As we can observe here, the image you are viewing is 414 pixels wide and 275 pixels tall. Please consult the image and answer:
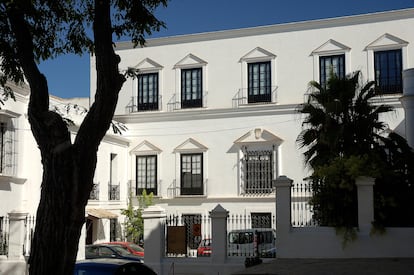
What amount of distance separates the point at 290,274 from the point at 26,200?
14.1 m

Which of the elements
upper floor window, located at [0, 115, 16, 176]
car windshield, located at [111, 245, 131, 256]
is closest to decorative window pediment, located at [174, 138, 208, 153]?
upper floor window, located at [0, 115, 16, 176]

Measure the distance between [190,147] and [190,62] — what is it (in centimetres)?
456

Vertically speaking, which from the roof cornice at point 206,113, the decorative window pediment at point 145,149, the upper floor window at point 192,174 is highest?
the roof cornice at point 206,113

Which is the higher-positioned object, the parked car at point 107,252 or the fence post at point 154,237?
the fence post at point 154,237

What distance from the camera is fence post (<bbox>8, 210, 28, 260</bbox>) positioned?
18953 millimetres

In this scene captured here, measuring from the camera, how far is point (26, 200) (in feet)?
79.8

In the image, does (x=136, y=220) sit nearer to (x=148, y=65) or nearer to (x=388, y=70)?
(x=148, y=65)

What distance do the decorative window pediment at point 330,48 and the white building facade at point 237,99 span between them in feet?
0.16

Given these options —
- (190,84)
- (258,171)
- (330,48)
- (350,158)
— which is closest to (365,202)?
(350,158)

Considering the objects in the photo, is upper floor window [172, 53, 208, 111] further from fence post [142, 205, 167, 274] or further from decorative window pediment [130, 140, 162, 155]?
fence post [142, 205, 167, 274]

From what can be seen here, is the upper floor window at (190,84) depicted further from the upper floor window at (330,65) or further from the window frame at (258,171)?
the upper floor window at (330,65)

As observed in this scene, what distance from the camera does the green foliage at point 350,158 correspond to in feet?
52.8

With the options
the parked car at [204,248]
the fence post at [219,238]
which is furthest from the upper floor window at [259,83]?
the fence post at [219,238]

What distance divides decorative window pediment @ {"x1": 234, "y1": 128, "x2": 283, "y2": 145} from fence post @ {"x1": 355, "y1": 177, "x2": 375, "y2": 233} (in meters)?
13.8
